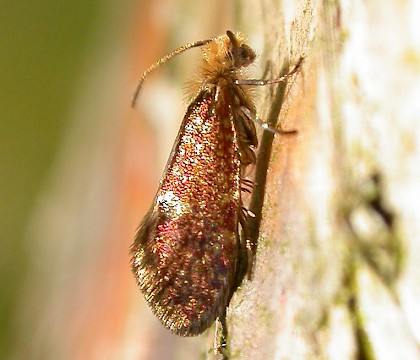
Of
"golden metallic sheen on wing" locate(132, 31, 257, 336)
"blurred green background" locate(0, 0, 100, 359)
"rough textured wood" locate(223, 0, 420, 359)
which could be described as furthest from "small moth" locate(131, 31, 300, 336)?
"blurred green background" locate(0, 0, 100, 359)

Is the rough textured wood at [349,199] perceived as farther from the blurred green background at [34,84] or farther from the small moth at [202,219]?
the blurred green background at [34,84]

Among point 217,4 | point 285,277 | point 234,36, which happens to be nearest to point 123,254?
point 217,4

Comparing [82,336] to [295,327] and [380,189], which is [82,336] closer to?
[295,327]

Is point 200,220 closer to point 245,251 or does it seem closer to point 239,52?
point 245,251

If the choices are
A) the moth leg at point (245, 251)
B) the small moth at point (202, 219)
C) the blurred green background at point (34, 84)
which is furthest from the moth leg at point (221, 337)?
the blurred green background at point (34, 84)

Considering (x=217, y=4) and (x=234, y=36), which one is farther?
(x=217, y=4)
